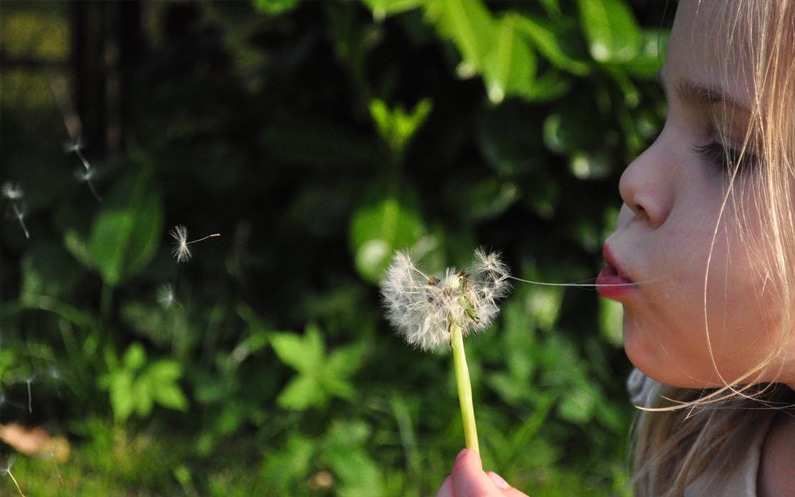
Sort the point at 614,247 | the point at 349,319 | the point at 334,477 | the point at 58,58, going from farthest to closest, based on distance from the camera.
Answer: the point at 58,58, the point at 349,319, the point at 334,477, the point at 614,247

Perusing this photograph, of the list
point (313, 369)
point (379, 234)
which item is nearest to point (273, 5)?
point (379, 234)

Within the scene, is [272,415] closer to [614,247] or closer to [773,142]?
[614,247]

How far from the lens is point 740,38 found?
2.97 feet

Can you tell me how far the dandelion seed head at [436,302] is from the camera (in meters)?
0.97

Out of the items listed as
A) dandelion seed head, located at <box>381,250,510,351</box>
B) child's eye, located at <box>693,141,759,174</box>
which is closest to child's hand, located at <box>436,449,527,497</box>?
dandelion seed head, located at <box>381,250,510,351</box>

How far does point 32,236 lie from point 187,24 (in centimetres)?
85

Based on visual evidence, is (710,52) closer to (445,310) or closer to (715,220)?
(715,220)

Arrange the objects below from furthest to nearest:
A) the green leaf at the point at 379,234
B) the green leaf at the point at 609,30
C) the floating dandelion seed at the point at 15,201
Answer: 1. the green leaf at the point at 379,234
2. the green leaf at the point at 609,30
3. the floating dandelion seed at the point at 15,201

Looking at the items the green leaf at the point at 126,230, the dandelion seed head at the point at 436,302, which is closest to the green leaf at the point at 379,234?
the green leaf at the point at 126,230

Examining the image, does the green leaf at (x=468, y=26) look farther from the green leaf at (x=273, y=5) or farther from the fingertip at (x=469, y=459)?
the fingertip at (x=469, y=459)

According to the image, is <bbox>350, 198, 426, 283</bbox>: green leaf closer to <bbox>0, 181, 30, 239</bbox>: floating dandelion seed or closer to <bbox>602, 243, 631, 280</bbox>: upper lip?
<bbox>0, 181, 30, 239</bbox>: floating dandelion seed

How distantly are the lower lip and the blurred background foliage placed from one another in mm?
1060

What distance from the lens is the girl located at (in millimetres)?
895

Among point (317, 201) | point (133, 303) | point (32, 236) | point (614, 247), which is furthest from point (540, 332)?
point (614, 247)
